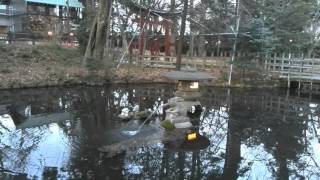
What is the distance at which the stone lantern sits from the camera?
13075 millimetres

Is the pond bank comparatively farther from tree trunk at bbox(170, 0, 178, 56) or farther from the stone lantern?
the stone lantern

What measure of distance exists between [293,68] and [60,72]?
50.3ft

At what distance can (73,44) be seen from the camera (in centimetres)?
3416

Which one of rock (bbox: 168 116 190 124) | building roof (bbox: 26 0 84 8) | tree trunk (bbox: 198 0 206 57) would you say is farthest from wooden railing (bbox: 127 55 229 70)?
building roof (bbox: 26 0 84 8)

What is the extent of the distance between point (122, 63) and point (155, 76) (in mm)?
3054

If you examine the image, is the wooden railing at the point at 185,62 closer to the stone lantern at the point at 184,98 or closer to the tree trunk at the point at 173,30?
the tree trunk at the point at 173,30

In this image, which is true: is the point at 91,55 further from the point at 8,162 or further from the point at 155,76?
the point at 8,162

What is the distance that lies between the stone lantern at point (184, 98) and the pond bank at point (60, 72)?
10.7 m

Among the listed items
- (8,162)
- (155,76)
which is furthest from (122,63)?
(8,162)

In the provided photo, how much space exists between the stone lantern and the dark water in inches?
29.1

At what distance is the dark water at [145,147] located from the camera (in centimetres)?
877

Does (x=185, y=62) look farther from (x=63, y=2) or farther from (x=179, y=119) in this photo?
(x=63, y=2)

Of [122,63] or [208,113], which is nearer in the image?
[208,113]

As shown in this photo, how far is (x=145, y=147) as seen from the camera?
34.8 ft
